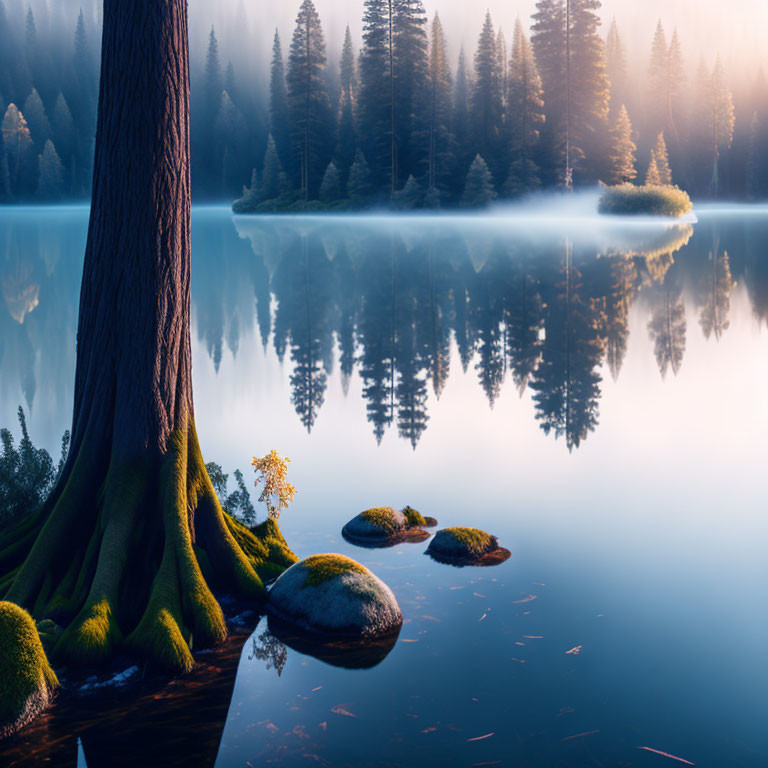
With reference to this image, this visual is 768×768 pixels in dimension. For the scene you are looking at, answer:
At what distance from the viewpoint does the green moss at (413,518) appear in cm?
888

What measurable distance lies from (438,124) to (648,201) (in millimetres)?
22825

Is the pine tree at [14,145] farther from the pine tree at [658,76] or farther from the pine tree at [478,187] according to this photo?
the pine tree at [658,76]

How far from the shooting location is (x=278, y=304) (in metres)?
27.3

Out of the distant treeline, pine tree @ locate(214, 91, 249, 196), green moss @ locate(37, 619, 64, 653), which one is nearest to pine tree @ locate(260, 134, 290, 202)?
the distant treeline

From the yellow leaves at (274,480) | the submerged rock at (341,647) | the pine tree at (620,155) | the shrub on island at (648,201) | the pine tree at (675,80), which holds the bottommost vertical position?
the submerged rock at (341,647)

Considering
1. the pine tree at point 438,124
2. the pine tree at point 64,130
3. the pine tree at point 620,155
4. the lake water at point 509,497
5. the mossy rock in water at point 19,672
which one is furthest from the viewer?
the pine tree at point 64,130

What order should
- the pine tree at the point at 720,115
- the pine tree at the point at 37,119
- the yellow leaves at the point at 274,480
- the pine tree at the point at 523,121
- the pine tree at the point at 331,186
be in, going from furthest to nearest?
the pine tree at the point at 37,119 → the pine tree at the point at 720,115 → the pine tree at the point at 331,186 → the pine tree at the point at 523,121 → the yellow leaves at the point at 274,480

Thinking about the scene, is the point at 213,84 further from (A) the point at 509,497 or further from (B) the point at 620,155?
(A) the point at 509,497

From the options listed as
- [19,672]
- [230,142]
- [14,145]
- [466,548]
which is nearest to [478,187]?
[466,548]

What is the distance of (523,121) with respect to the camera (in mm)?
72938

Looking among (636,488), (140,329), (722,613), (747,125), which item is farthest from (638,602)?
(747,125)

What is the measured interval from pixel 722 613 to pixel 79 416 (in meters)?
5.29

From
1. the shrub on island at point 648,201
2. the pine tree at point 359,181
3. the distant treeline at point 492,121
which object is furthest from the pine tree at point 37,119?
the shrub on island at point 648,201

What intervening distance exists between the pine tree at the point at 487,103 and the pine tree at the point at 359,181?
972cm
